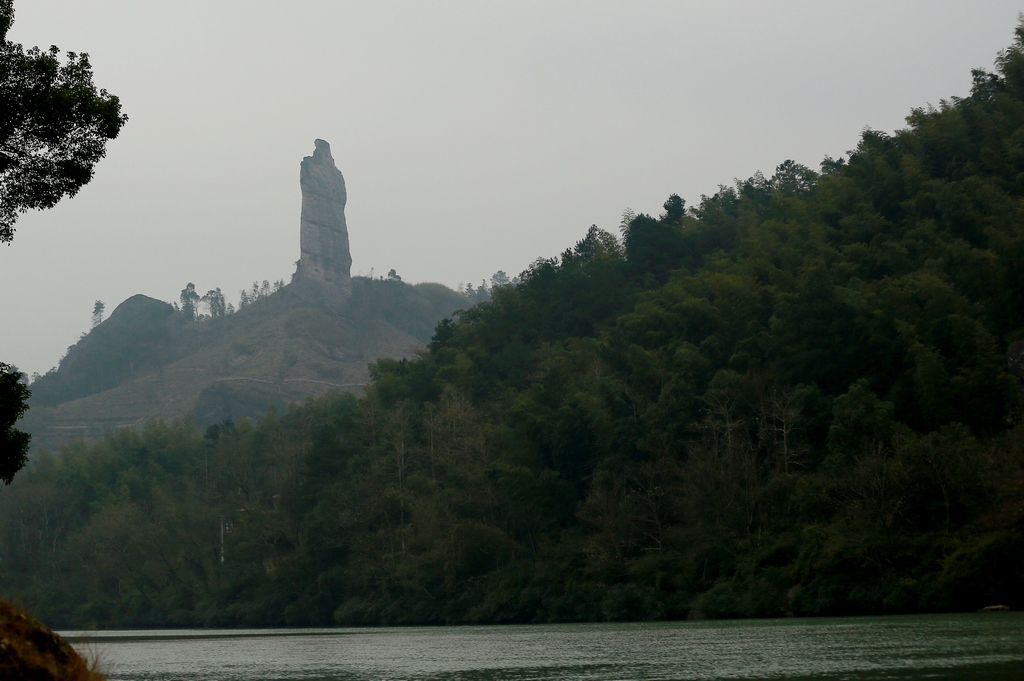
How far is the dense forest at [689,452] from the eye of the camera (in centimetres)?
4980

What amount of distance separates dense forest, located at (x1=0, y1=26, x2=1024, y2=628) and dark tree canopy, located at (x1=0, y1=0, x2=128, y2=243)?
36.8 m

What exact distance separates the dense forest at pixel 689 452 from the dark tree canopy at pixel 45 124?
36844mm

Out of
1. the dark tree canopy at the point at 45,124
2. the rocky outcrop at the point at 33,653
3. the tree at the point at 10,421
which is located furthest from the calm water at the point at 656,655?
the dark tree canopy at the point at 45,124

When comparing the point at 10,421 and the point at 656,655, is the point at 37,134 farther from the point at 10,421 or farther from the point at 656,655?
the point at 656,655

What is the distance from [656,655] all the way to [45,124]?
2068cm

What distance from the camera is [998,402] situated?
2078 inches

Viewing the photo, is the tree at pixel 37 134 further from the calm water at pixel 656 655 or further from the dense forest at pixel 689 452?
the dense forest at pixel 689 452

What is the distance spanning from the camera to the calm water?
2233 cm

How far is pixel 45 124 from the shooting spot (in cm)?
1673

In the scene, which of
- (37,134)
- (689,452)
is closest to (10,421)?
(37,134)

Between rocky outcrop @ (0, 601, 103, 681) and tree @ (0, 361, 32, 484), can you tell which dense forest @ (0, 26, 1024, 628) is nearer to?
tree @ (0, 361, 32, 484)

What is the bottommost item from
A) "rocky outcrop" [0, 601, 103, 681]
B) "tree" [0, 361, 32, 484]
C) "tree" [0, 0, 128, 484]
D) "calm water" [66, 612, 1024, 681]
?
"calm water" [66, 612, 1024, 681]

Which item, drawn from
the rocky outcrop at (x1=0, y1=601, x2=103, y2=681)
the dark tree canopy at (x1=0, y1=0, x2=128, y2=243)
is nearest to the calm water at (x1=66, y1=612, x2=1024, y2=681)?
the rocky outcrop at (x1=0, y1=601, x2=103, y2=681)

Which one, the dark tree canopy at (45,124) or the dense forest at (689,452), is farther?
the dense forest at (689,452)
